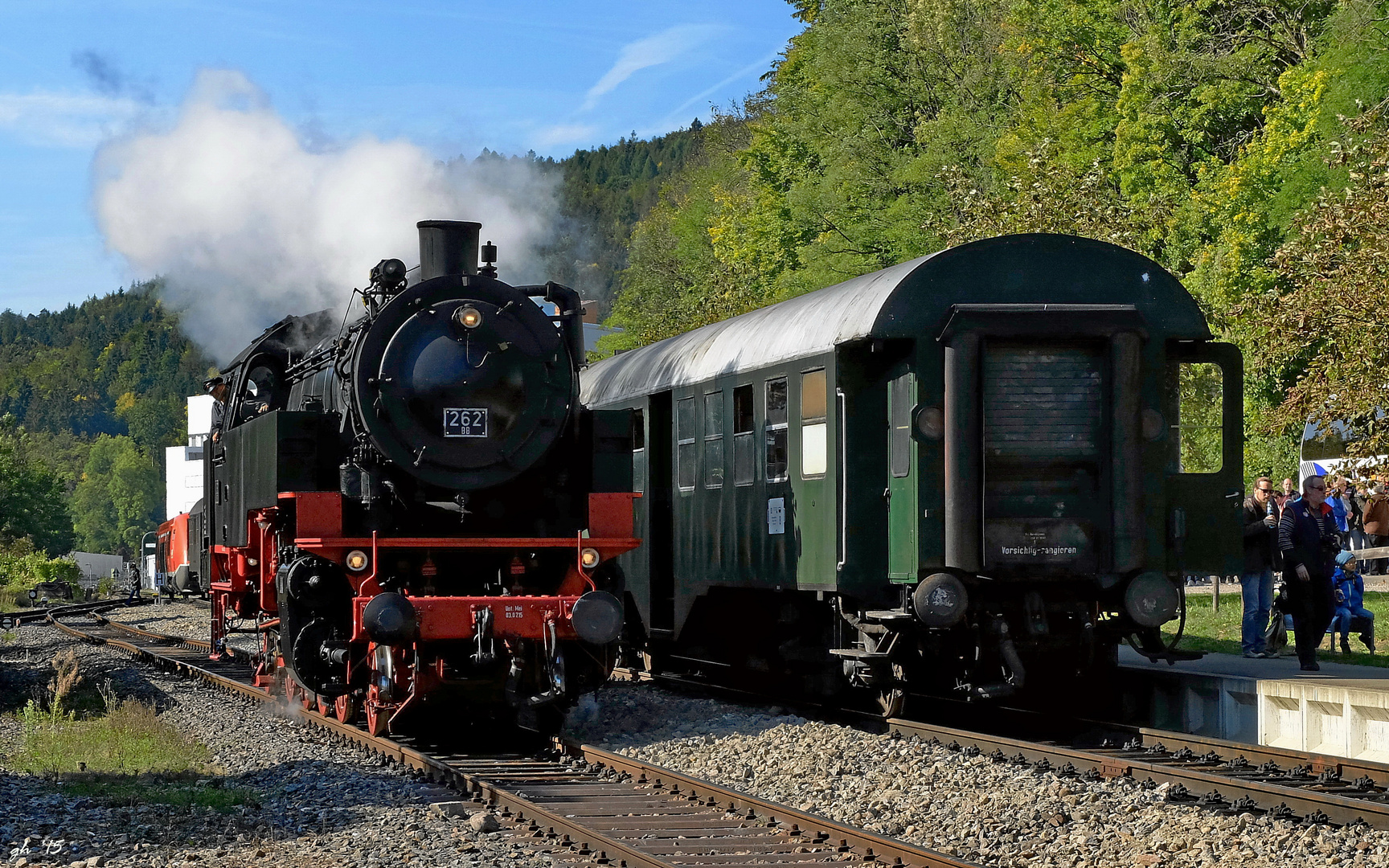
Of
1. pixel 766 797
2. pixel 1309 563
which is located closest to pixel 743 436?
pixel 766 797

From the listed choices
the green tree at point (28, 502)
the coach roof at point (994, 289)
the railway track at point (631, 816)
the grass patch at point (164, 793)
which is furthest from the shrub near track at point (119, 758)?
the green tree at point (28, 502)

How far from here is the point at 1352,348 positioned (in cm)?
1528

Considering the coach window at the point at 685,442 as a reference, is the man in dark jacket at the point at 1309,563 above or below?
below

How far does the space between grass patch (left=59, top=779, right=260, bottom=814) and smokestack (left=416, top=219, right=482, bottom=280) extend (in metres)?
4.17

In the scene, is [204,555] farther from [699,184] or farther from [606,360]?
[699,184]

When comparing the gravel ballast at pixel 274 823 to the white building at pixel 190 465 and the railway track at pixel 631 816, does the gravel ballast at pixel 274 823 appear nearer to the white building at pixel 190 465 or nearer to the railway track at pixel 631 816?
the railway track at pixel 631 816

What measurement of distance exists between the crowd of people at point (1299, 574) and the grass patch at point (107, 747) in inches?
328

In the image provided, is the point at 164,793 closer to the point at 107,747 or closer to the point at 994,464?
the point at 107,747

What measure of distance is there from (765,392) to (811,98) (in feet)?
107

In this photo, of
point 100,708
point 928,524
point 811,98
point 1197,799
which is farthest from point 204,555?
Answer: point 811,98

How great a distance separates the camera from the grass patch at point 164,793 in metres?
8.51

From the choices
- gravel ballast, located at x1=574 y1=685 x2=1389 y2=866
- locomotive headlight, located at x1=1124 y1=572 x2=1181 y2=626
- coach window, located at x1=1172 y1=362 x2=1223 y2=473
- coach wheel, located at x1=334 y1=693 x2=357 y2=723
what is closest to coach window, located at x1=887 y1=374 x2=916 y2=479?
locomotive headlight, located at x1=1124 y1=572 x2=1181 y2=626

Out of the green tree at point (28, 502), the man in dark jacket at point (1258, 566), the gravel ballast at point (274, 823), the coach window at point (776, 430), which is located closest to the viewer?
the gravel ballast at point (274, 823)

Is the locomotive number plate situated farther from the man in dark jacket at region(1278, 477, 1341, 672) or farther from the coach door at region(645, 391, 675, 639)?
the man in dark jacket at region(1278, 477, 1341, 672)
